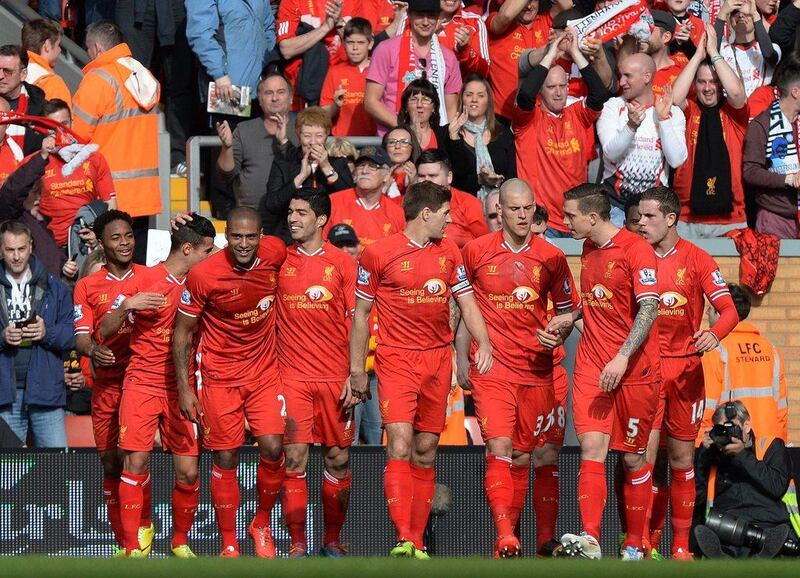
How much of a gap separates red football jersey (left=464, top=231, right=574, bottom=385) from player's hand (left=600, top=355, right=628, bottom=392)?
71cm

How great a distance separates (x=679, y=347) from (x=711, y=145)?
3.73 meters

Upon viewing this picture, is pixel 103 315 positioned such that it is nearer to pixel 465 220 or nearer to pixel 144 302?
pixel 144 302

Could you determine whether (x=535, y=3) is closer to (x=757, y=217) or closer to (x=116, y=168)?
(x=757, y=217)

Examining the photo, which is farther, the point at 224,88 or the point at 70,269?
the point at 224,88

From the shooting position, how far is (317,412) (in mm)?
10930

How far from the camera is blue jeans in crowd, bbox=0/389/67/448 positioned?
1184cm

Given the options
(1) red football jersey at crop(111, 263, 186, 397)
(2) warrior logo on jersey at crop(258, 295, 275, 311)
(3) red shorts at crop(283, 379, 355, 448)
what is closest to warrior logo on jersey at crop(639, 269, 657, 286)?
(3) red shorts at crop(283, 379, 355, 448)

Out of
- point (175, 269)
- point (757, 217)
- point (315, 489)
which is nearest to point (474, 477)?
point (315, 489)

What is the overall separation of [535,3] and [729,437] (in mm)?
5710

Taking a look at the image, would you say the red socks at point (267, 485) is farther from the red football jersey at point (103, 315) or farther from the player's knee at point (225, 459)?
the red football jersey at point (103, 315)

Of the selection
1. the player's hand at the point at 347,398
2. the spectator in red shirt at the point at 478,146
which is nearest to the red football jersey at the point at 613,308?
the player's hand at the point at 347,398

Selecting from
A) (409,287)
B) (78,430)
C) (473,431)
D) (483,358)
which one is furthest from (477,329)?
(78,430)

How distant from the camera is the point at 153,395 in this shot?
1090 centimetres

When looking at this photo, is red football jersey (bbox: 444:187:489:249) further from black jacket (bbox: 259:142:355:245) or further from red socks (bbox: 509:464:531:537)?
red socks (bbox: 509:464:531:537)
